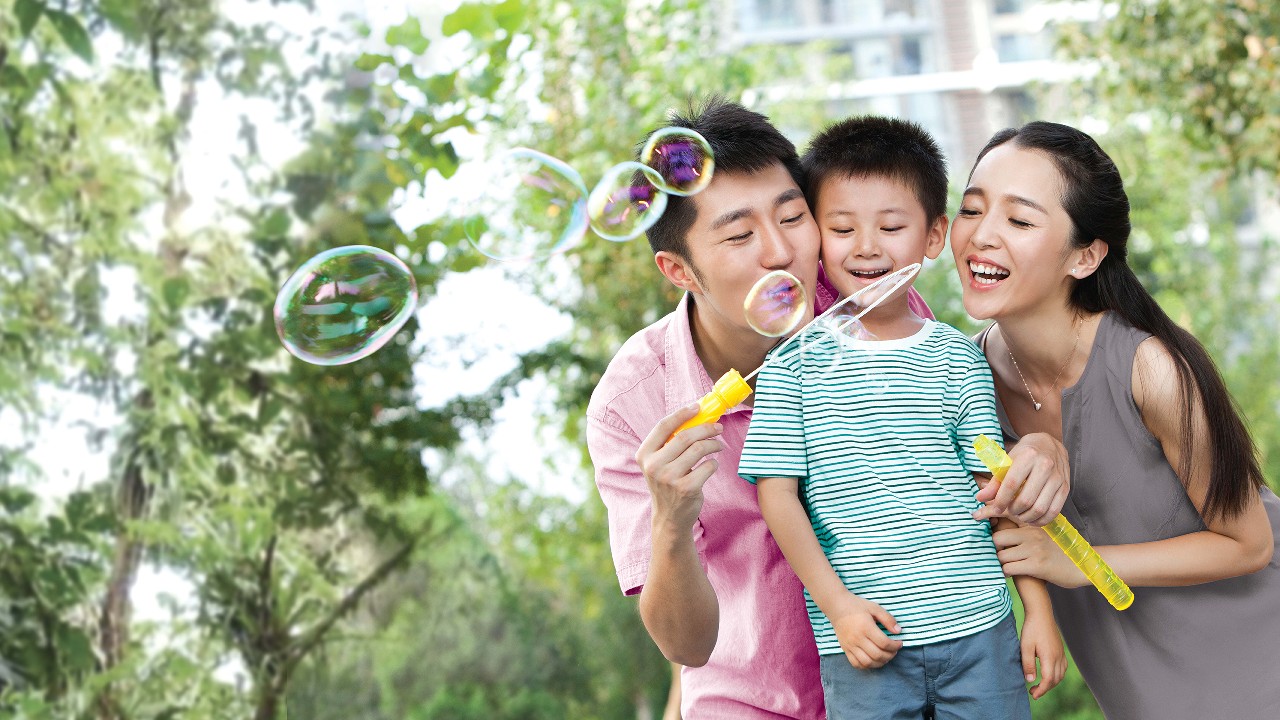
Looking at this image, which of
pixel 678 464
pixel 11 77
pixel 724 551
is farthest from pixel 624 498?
pixel 11 77

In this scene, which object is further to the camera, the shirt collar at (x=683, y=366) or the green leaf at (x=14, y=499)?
the green leaf at (x=14, y=499)

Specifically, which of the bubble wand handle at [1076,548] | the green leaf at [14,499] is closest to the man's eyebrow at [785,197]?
the bubble wand handle at [1076,548]

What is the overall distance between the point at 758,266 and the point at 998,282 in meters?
0.34

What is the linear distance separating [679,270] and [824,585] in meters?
0.59

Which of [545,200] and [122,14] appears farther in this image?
[122,14]

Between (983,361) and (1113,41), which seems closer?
(983,361)

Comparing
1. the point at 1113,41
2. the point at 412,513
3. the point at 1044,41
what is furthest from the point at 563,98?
the point at 1044,41

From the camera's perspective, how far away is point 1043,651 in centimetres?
166

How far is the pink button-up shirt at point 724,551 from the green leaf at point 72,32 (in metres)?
1.84

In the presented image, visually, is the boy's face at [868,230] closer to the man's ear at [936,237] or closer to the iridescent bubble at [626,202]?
the man's ear at [936,237]

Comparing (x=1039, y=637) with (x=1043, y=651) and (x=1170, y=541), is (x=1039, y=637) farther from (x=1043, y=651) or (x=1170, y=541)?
(x=1170, y=541)

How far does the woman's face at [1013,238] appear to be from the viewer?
175cm

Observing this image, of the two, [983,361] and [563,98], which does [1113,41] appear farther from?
[983,361]

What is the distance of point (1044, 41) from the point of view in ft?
32.2
